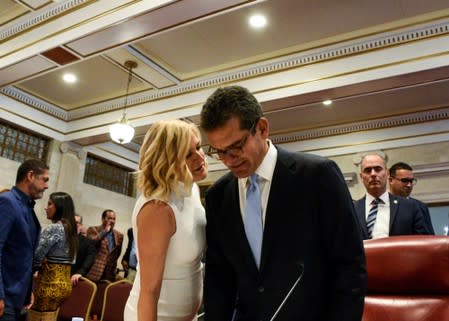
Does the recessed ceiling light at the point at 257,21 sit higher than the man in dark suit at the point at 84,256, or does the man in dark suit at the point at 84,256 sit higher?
the recessed ceiling light at the point at 257,21

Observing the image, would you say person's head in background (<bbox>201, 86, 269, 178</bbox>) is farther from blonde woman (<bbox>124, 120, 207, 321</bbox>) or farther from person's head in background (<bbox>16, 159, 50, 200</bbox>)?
person's head in background (<bbox>16, 159, 50, 200</bbox>)

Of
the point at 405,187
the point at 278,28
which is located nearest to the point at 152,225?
the point at 405,187

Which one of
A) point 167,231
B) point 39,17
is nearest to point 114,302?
point 167,231

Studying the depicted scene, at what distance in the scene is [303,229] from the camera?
1.21 metres

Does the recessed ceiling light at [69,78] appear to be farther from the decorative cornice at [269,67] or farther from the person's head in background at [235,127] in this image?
the person's head in background at [235,127]

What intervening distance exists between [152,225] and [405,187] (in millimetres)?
2678

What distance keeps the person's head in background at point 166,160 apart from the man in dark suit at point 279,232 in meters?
0.30

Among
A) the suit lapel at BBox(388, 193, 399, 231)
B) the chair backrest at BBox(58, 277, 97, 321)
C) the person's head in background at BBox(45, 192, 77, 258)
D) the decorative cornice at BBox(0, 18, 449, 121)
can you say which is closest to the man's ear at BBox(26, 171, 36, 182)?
the person's head in background at BBox(45, 192, 77, 258)

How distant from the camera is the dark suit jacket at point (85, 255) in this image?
458 centimetres

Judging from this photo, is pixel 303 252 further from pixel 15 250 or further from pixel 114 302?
pixel 15 250

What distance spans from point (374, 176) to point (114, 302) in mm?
1955

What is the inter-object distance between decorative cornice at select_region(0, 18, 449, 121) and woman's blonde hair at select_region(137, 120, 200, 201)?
14.1ft

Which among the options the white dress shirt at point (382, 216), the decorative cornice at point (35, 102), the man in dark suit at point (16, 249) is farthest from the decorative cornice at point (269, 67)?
the man in dark suit at point (16, 249)

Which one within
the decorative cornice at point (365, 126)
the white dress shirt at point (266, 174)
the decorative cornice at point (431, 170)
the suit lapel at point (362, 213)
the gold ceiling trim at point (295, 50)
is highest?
the gold ceiling trim at point (295, 50)
